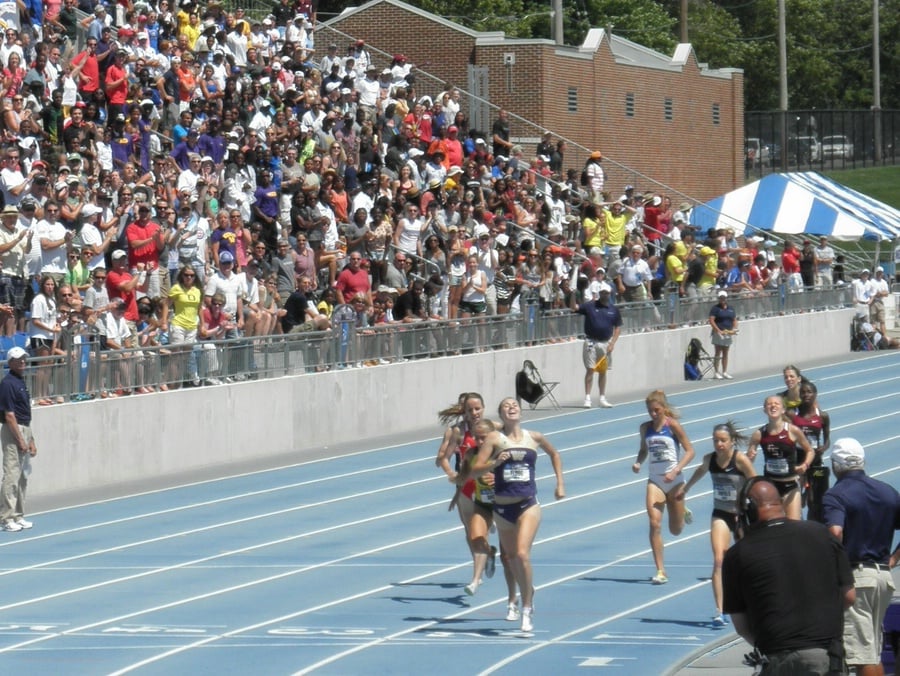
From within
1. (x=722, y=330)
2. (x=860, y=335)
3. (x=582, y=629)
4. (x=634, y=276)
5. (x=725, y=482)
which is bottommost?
(x=582, y=629)

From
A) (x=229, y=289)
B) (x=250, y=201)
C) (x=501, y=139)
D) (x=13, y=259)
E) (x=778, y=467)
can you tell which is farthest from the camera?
(x=501, y=139)

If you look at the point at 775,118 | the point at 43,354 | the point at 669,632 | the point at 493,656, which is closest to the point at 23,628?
the point at 493,656

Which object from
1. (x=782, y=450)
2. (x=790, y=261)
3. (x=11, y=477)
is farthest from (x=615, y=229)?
(x=782, y=450)

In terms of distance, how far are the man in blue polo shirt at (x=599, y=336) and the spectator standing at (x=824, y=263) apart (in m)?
14.2

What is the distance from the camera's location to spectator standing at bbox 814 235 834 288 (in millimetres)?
44750

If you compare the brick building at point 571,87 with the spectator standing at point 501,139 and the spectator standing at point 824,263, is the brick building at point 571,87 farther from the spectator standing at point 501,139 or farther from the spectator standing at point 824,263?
the spectator standing at point 824,263

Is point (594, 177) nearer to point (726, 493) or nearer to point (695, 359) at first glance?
point (695, 359)

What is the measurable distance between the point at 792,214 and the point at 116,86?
22812 millimetres

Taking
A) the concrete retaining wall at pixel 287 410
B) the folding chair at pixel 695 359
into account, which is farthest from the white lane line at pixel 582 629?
the folding chair at pixel 695 359

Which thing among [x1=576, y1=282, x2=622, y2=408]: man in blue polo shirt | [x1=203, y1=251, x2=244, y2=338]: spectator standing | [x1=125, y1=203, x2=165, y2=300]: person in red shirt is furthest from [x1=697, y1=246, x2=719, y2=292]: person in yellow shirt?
[x1=125, y1=203, x2=165, y2=300]: person in red shirt

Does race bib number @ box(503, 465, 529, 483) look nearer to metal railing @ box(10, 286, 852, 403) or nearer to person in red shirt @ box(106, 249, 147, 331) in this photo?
metal railing @ box(10, 286, 852, 403)

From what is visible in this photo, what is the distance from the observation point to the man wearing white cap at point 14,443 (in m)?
19.0

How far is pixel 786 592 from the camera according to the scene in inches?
331

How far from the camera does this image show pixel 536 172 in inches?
1571
